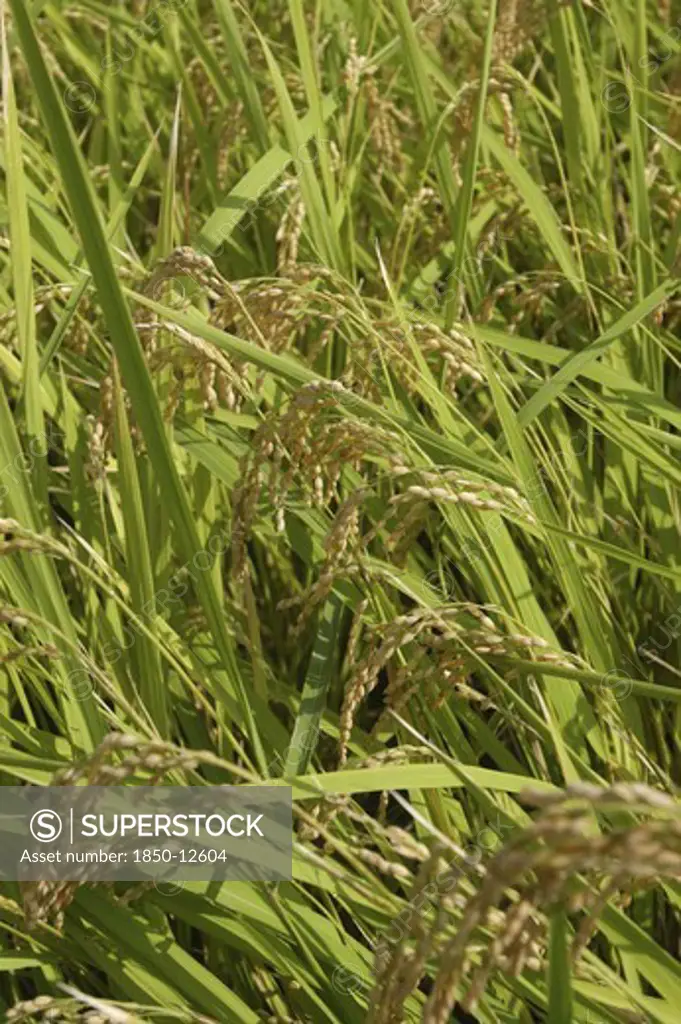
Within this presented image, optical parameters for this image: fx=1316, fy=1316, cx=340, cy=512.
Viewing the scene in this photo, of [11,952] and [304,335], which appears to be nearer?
[11,952]

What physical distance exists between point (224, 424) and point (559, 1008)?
107cm

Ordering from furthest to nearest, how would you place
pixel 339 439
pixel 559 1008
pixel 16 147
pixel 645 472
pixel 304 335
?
1. pixel 304 335
2. pixel 645 472
3. pixel 16 147
4. pixel 339 439
5. pixel 559 1008

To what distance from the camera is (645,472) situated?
6.17 ft

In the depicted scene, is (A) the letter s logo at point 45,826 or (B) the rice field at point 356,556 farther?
(A) the letter s logo at point 45,826

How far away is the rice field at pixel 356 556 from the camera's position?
4.06 ft

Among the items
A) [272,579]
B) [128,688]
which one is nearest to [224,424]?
[272,579]

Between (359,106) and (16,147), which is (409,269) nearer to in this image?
(359,106)

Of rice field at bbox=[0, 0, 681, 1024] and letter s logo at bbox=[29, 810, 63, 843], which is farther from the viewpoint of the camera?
letter s logo at bbox=[29, 810, 63, 843]

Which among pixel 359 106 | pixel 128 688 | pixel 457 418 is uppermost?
pixel 359 106

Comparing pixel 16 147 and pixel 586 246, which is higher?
pixel 16 147

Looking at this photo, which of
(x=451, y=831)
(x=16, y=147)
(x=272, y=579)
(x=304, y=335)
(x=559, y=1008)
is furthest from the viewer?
(x=304, y=335)

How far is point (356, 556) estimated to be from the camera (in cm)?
138

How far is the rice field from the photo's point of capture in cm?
124

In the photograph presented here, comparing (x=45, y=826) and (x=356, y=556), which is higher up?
(x=356, y=556)
